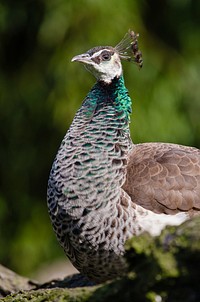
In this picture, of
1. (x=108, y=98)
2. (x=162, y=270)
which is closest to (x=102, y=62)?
(x=108, y=98)

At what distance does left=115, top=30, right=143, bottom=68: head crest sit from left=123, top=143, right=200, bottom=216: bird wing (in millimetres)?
570

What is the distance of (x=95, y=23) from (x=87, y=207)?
137 inches

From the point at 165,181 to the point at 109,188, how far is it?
0.82 feet

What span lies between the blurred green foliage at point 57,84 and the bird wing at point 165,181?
3.04m

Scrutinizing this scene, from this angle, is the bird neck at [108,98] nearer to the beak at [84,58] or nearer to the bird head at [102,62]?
the bird head at [102,62]

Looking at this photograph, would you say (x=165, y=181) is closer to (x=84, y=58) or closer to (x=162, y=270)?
(x=84, y=58)

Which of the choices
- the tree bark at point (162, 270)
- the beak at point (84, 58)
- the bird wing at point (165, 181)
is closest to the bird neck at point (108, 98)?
the beak at point (84, 58)

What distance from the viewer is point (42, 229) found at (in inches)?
293

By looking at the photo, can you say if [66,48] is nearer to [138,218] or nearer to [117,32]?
[117,32]

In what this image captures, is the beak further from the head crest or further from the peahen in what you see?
the head crest

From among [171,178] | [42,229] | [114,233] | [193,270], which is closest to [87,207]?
[114,233]

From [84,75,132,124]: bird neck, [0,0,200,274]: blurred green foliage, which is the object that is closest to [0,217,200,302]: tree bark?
[84,75,132,124]: bird neck

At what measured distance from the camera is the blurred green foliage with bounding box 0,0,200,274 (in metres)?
6.84

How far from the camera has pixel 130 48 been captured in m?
4.16
